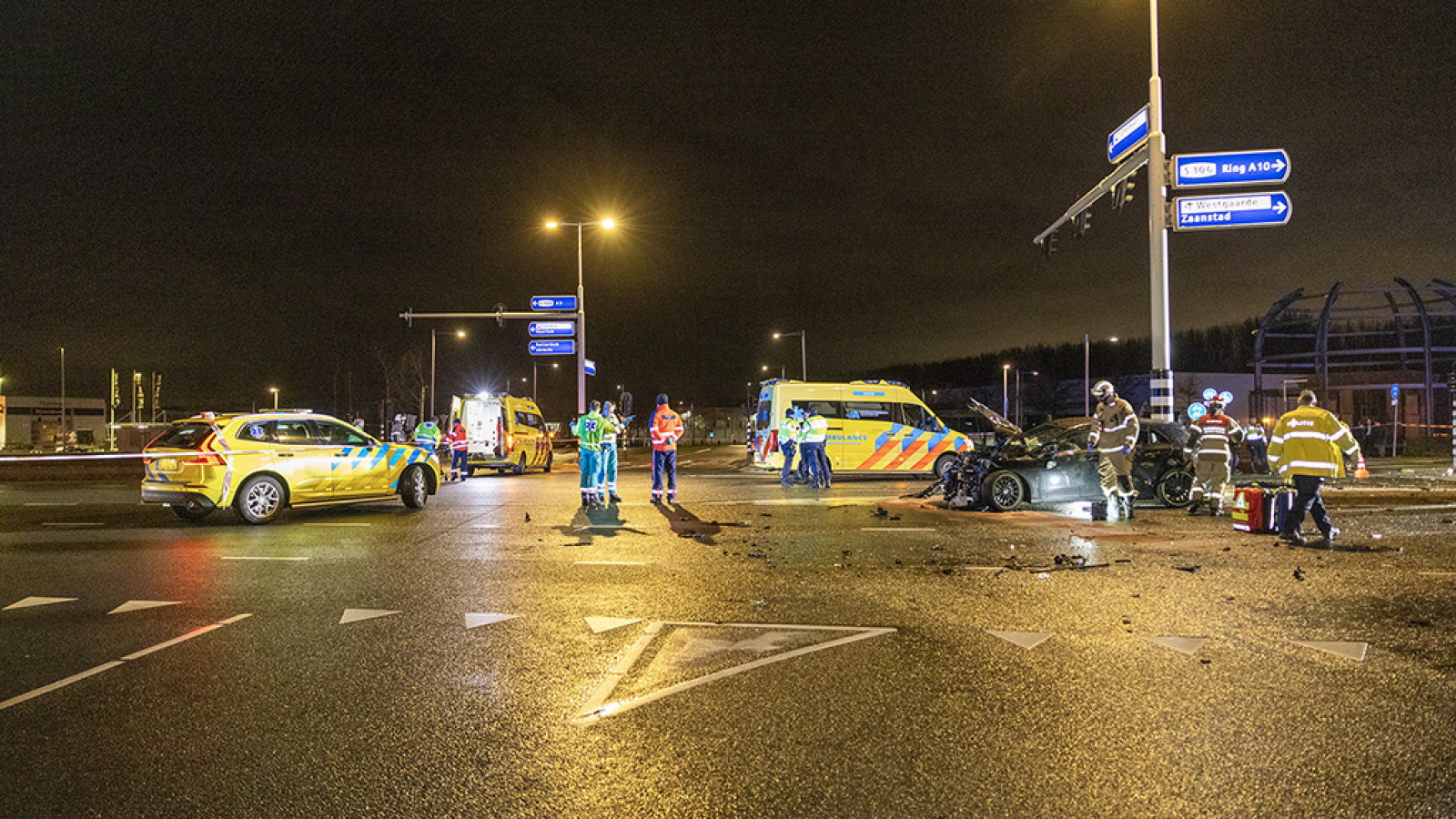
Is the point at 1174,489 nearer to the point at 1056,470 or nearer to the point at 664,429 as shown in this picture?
the point at 1056,470

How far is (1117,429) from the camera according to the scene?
425 inches

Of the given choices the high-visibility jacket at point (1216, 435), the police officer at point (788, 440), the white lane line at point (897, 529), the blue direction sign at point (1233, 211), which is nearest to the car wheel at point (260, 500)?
the white lane line at point (897, 529)

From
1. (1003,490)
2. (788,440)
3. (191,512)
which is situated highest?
(788,440)

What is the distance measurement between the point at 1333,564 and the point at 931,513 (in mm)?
5143

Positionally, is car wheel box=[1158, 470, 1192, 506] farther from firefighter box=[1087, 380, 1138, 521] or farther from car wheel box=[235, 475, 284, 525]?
car wheel box=[235, 475, 284, 525]

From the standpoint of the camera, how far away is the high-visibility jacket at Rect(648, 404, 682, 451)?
13.3m

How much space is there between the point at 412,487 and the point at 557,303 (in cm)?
1850

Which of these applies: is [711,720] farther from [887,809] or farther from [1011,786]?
[1011,786]

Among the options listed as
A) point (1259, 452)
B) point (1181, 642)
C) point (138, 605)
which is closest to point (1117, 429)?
point (1181, 642)

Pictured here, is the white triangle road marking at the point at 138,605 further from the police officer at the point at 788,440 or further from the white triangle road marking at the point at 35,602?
the police officer at the point at 788,440

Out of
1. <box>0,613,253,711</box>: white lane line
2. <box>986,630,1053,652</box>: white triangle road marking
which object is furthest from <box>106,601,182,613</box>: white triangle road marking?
<box>986,630,1053,652</box>: white triangle road marking

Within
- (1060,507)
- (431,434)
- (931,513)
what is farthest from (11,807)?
(431,434)

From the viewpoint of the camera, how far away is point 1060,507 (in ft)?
41.6

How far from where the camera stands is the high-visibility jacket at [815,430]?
53.8 feet
